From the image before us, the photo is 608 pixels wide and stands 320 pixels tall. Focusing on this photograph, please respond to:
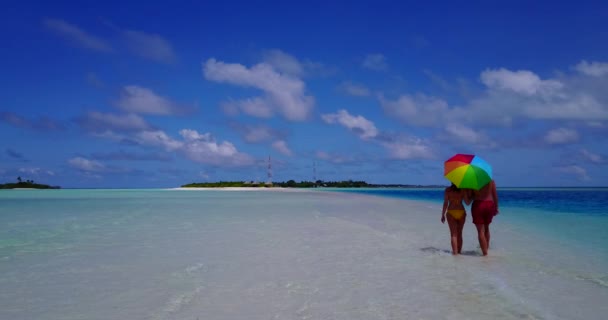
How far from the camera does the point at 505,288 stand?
6629 mm

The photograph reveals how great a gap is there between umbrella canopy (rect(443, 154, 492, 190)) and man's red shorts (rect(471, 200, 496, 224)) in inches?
24.0

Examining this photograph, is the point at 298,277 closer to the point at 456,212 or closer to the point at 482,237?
the point at 456,212

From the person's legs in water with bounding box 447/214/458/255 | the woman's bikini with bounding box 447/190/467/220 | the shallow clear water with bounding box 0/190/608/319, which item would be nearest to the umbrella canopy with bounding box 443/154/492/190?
the woman's bikini with bounding box 447/190/467/220

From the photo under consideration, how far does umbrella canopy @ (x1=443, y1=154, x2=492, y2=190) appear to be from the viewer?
27.6 feet

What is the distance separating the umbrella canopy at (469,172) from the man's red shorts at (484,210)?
0.61 meters

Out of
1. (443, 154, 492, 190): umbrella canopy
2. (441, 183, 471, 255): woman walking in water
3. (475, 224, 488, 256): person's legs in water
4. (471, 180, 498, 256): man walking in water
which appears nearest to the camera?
(443, 154, 492, 190): umbrella canopy

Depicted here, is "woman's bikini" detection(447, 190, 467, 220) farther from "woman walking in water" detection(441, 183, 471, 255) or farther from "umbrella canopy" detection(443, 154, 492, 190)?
"umbrella canopy" detection(443, 154, 492, 190)

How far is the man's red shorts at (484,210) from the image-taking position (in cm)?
887

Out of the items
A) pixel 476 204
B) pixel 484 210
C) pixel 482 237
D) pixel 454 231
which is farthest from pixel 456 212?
pixel 482 237

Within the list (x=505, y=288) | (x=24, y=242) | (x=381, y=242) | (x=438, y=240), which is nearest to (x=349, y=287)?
(x=505, y=288)

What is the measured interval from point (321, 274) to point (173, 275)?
2.46 m

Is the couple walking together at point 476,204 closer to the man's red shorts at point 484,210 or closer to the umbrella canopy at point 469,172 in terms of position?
the man's red shorts at point 484,210

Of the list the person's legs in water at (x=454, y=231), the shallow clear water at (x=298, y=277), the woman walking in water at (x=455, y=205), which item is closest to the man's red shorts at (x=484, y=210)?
the woman walking in water at (x=455, y=205)

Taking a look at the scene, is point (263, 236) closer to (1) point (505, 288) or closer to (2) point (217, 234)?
(2) point (217, 234)
